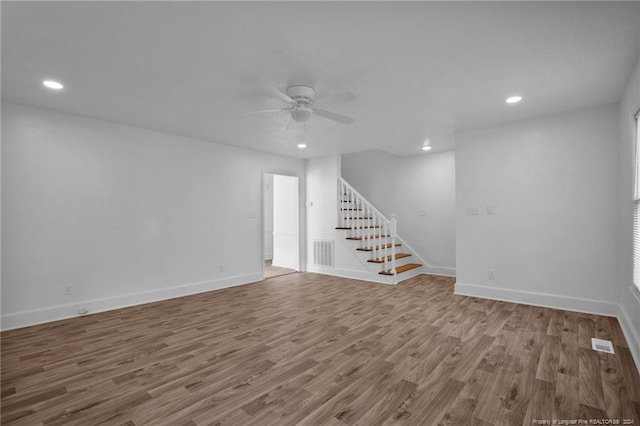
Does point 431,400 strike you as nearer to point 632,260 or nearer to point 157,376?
point 157,376

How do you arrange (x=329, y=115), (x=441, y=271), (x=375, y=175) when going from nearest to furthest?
(x=329, y=115) → (x=441, y=271) → (x=375, y=175)

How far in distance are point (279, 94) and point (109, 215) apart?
298 centimetres

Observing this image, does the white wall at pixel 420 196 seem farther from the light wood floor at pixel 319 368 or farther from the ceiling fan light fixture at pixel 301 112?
the ceiling fan light fixture at pixel 301 112

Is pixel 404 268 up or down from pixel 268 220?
down

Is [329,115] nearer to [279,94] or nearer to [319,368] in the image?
[279,94]

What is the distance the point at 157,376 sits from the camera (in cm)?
233

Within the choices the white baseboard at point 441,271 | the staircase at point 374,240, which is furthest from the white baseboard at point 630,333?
the staircase at point 374,240

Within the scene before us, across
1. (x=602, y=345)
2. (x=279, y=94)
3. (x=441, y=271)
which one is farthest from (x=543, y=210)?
(x=279, y=94)

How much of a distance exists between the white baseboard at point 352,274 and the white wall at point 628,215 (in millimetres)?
3063

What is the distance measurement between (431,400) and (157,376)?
2.05m

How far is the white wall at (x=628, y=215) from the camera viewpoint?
8.76 feet

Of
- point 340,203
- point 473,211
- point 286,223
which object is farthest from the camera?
point 286,223

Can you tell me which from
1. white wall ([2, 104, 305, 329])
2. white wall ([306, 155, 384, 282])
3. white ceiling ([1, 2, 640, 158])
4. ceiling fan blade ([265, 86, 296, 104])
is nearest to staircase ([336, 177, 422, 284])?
white wall ([306, 155, 384, 282])

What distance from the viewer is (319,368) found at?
2.42 m
